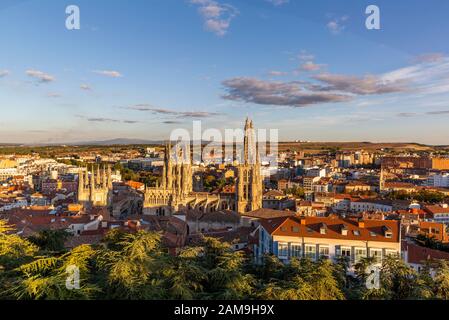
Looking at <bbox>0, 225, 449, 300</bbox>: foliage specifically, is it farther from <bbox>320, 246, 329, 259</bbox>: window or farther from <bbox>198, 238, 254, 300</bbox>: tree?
<bbox>320, 246, 329, 259</bbox>: window

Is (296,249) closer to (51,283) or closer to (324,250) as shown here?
(324,250)

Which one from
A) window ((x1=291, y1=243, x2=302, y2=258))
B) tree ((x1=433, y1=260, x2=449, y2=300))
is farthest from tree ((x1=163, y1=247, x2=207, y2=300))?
window ((x1=291, y1=243, x2=302, y2=258))

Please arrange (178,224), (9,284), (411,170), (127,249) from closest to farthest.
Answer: (9,284), (127,249), (178,224), (411,170)

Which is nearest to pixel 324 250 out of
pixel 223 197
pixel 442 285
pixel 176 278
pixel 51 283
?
pixel 442 285

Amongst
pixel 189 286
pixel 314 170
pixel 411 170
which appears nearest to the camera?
pixel 189 286

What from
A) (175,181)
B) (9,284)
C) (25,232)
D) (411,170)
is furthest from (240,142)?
(411,170)
